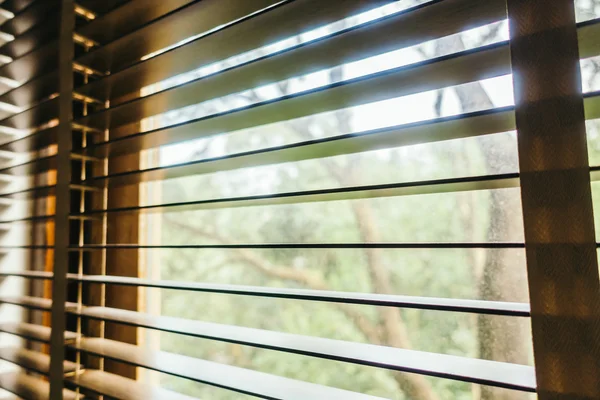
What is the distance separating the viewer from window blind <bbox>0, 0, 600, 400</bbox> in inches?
17.1

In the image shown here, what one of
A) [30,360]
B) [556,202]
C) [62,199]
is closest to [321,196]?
[556,202]

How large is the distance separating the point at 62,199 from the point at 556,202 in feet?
2.77

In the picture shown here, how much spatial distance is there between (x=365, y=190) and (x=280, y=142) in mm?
425

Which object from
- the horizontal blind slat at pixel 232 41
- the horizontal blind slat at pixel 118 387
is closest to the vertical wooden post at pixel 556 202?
the horizontal blind slat at pixel 232 41

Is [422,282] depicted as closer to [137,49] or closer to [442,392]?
[442,392]

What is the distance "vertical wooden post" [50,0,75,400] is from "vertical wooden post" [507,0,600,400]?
80 centimetres

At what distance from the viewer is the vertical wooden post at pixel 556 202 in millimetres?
399

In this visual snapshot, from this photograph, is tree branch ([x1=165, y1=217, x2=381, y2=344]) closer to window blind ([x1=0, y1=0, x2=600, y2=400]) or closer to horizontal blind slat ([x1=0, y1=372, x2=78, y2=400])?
window blind ([x1=0, y1=0, x2=600, y2=400])

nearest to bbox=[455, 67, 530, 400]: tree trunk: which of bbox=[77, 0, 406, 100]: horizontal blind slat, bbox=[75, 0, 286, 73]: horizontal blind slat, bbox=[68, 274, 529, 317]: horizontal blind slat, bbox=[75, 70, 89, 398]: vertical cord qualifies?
bbox=[68, 274, 529, 317]: horizontal blind slat

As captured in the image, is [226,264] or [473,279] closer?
[473,279]

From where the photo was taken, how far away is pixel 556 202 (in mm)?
418

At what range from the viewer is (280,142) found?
3.01ft

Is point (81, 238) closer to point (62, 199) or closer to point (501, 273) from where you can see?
point (62, 199)

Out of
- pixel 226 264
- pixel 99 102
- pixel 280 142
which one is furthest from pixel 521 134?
pixel 99 102
